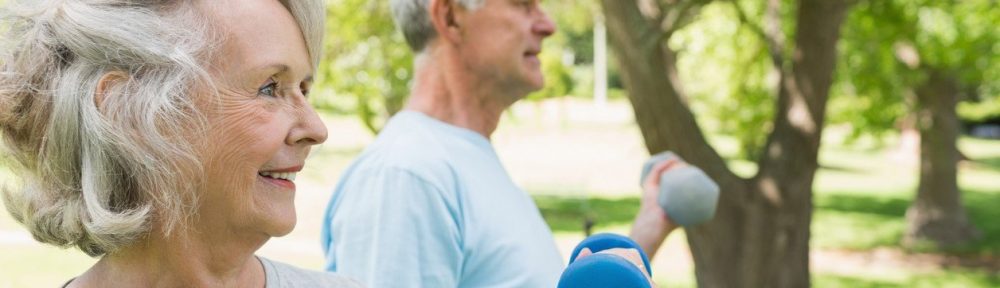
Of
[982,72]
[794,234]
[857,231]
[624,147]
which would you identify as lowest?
[624,147]

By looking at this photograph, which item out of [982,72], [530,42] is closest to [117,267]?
[530,42]

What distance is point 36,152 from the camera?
1.30 metres

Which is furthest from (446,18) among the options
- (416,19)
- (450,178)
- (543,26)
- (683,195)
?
(683,195)

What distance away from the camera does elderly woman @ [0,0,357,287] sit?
1246mm

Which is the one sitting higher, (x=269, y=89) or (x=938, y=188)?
(x=269, y=89)

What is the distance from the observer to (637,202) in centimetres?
1598

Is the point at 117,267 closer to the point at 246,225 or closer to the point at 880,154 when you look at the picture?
the point at 246,225

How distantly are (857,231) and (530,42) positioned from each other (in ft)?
40.3

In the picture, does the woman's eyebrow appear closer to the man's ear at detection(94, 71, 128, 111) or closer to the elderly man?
the man's ear at detection(94, 71, 128, 111)

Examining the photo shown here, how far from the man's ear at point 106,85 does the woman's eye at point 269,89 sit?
0.53ft

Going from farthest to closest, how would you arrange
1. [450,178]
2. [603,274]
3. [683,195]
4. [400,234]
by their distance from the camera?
[683,195], [450,178], [400,234], [603,274]

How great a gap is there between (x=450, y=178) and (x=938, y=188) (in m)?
12.0

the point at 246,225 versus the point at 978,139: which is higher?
the point at 246,225

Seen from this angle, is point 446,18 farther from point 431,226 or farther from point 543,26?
point 431,226
